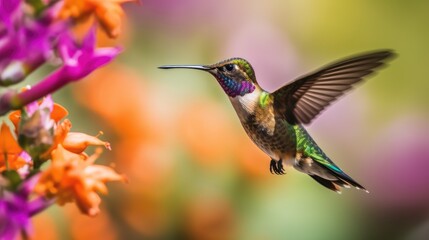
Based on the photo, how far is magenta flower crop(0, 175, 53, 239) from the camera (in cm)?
106

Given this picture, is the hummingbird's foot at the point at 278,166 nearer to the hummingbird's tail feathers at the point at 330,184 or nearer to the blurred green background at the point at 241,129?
the hummingbird's tail feathers at the point at 330,184

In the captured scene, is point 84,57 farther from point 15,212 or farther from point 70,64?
point 15,212

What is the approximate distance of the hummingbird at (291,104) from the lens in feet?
5.72

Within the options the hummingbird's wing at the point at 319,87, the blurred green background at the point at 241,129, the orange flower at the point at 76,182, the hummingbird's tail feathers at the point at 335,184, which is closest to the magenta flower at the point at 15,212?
the orange flower at the point at 76,182

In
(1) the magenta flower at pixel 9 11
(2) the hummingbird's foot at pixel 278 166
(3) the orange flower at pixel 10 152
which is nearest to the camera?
(1) the magenta flower at pixel 9 11

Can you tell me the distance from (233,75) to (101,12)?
2.21ft

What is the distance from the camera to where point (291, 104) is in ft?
6.24

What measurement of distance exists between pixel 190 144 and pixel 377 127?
1806 millimetres

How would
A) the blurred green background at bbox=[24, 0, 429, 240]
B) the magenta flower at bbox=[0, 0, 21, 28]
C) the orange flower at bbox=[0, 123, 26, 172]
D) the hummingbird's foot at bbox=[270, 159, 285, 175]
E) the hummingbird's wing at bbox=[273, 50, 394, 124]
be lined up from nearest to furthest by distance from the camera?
1. the magenta flower at bbox=[0, 0, 21, 28]
2. the orange flower at bbox=[0, 123, 26, 172]
3. the hummingbird's wing at bbox=[273, 50, 394, 124]
4. the hummingbird's foot at bbox=[270, 159, 285, 175]
5. the blurred green background at bbox=[24, 0, 429, 240]

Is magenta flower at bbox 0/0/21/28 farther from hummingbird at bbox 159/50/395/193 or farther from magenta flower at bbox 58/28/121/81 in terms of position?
hummingbird at bbox 159/50/395/193

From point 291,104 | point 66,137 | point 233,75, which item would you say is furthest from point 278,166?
point 66,137

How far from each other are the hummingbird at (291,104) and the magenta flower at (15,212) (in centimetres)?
66

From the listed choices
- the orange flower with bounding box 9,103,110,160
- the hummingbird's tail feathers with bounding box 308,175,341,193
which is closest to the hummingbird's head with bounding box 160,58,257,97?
the hummingbird's tail feathers with bounding box 308,175,341,193

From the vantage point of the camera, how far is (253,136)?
1.79 metres
